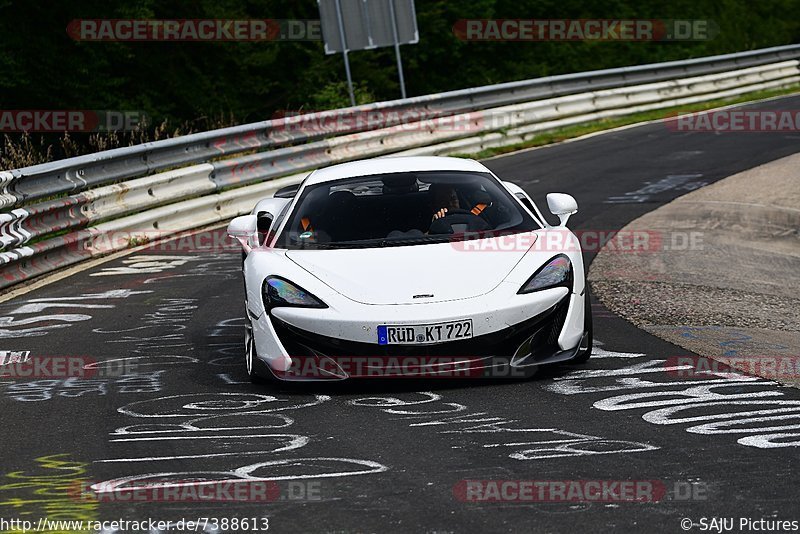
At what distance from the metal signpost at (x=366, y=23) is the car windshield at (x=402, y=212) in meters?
15.2

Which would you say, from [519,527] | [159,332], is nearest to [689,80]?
[159,332]

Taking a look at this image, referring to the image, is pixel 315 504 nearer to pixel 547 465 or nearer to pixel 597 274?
pixel 547 465

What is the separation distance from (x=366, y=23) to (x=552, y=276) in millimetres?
16975

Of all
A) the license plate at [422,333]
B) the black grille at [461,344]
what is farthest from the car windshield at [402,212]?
the license plate at [422,333]

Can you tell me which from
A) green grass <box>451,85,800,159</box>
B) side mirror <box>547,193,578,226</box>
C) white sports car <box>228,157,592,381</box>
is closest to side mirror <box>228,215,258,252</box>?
white sports car <box>228,157,592,381</box>

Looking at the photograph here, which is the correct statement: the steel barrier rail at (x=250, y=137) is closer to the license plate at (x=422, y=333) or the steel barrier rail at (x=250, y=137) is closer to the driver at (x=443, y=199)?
the driver at (x=443, y=199)

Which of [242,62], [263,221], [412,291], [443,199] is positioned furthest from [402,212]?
[242,62]

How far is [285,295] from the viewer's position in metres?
7.40

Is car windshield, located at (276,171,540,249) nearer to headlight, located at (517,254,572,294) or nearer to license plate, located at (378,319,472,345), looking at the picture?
headlight, located at (517,254,572,294)

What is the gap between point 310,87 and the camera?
36.5m

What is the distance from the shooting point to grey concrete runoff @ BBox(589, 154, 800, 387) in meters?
8.53

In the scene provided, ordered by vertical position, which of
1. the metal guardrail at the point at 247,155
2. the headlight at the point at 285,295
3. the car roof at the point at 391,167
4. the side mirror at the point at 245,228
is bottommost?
the headlight at the point at 285,295

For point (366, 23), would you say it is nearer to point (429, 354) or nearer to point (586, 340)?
point (586, 340)

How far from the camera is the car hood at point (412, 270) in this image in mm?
7215
